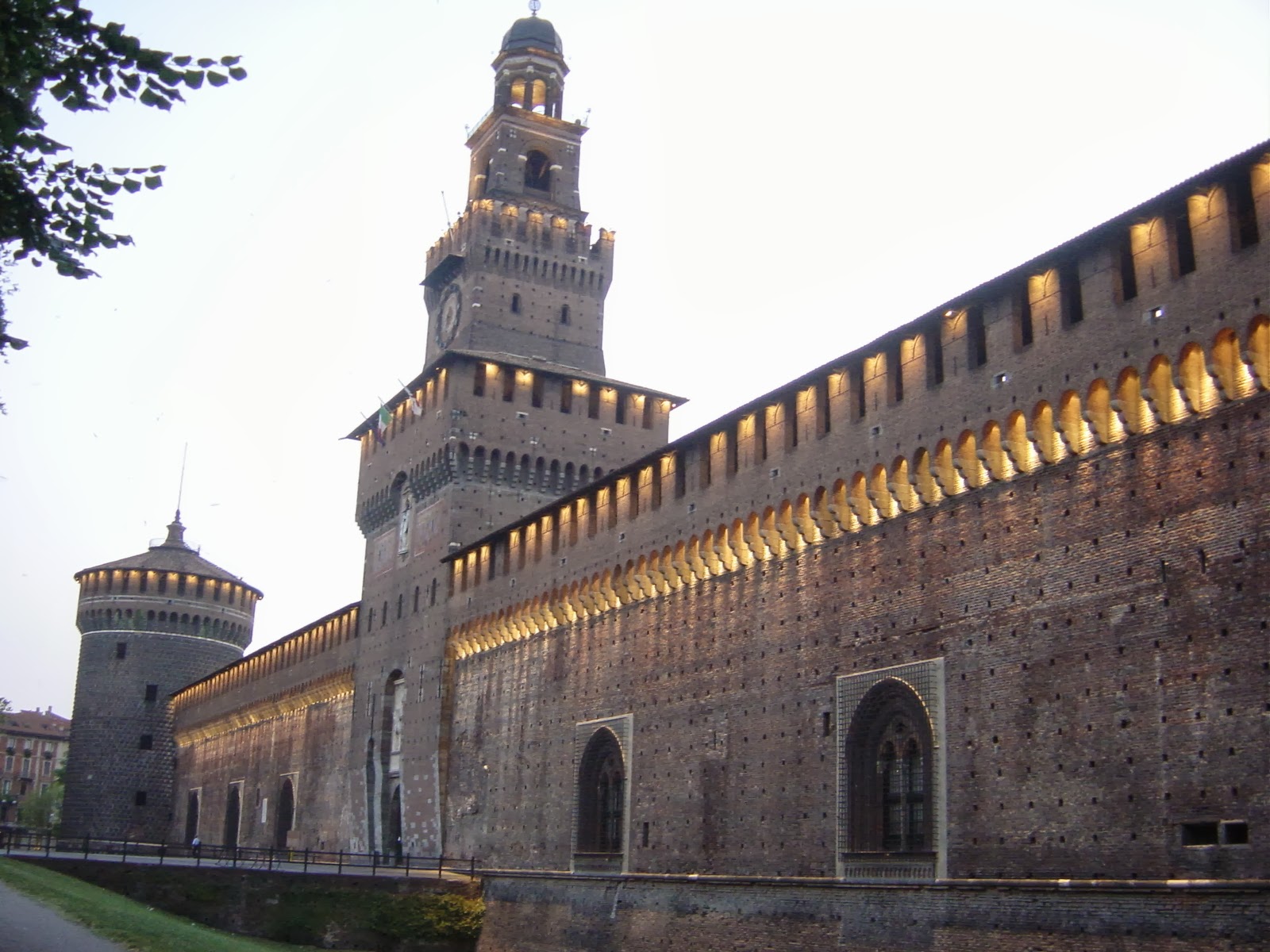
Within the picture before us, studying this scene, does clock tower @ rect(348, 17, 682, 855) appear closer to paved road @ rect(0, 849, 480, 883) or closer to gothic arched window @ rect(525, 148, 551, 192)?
gothic arched window @ rect(525, 148, 551, 192)

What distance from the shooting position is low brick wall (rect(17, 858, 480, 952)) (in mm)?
29781

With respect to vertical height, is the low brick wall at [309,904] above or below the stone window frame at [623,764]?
below

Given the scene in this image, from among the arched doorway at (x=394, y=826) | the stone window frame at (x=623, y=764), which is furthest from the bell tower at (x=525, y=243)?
the stone window frame at (x=623, y=764)

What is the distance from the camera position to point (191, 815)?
59656 mm

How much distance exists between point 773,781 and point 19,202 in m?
16.2

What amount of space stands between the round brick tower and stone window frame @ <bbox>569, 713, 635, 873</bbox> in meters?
35.5

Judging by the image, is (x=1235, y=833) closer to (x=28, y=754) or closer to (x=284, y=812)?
(x=284, y=812)

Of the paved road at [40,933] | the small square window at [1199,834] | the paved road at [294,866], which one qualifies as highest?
the small square window at [1199,834]

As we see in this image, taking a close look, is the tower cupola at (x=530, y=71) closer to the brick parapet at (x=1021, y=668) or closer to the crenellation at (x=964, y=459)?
the crenellation at (x=964, y=459)

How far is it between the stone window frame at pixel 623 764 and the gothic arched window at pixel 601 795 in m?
0.10

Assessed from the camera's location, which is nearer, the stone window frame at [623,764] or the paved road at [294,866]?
the stone window frame at [623,764]

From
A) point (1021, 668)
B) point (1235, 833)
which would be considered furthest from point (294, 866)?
point (1235, 833)

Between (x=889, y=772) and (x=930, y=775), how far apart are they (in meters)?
1.26

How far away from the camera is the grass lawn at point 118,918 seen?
67.2 ft
